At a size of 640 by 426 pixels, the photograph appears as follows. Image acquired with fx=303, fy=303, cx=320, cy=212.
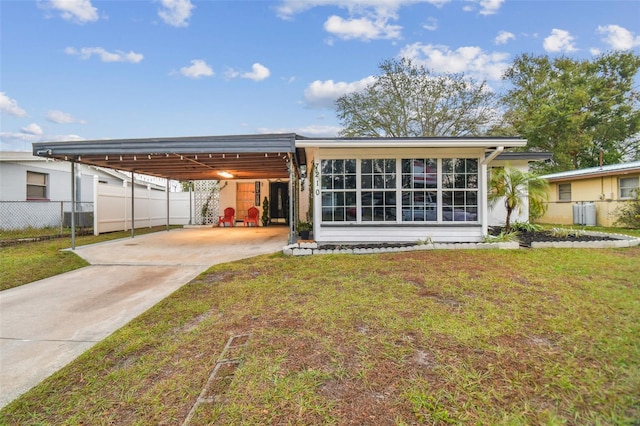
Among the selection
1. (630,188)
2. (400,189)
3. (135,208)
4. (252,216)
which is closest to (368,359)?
(400,189)

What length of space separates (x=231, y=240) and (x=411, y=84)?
696 inches

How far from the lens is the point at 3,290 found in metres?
4.54

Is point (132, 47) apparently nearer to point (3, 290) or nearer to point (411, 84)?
point (3, 290)

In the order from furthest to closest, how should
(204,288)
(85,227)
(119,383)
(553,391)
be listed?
(85,227)
(204,288)
(119,383)
(553,391)

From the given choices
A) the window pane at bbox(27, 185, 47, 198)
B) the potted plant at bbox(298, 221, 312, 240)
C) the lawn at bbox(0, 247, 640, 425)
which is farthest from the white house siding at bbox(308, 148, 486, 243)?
the window pane at bbox(27, 185, 47, 198)

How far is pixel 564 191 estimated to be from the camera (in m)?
14.9

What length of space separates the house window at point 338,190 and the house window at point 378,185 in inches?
10.0

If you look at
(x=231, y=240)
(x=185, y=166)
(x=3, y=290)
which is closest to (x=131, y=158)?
(x=185, y=166)

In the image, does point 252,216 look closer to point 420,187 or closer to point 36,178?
point 36,178

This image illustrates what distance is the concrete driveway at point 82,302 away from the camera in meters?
2.54

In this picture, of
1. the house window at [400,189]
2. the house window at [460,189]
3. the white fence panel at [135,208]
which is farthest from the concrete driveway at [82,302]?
the house window at [460,189]

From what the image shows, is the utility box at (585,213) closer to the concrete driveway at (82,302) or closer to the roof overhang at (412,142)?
the roof overhang at (412,142)

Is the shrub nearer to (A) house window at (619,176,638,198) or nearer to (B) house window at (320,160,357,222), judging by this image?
(B) house window at (320,160,357,222)

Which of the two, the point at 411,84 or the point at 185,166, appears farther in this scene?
the point at 411,84
